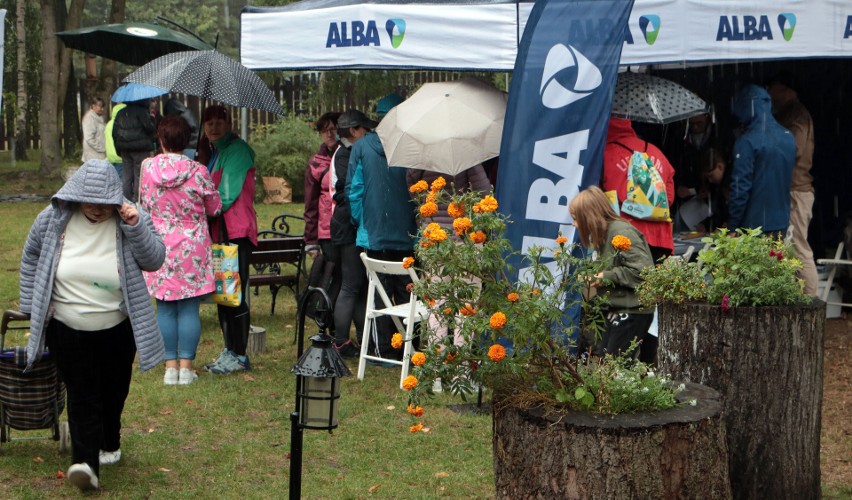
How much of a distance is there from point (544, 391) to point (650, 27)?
11.3 feet

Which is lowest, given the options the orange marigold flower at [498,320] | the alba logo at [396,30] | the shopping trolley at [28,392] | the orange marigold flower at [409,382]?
the shopping trolley at [28,392]

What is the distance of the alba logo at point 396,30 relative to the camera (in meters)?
7.11

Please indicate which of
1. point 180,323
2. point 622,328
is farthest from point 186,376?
point 622,328

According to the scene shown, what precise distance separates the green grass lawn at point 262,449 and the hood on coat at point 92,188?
1446 millimetres

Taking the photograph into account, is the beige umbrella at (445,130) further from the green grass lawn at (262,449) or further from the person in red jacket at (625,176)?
the green grass lawn at (262,449)

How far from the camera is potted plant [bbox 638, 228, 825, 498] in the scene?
14.7 feet

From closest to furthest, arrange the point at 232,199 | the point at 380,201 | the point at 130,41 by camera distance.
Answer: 1. the point at 232,199
2. the point at 380,201
3. the point at 130,41

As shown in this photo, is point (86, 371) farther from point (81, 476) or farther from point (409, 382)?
point (409, 382)

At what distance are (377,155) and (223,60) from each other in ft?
4.08

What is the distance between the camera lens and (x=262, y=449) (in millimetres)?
6031

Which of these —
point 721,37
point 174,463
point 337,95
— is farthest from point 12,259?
point 337,95

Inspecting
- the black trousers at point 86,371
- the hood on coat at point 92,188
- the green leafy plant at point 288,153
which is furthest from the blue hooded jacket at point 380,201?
the green leafy plant at point 288,153

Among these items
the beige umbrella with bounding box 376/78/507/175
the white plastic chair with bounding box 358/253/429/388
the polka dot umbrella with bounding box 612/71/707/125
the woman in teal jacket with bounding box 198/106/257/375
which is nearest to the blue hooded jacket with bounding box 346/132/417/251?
the white plastic chair with bounding box 358/253/429/388

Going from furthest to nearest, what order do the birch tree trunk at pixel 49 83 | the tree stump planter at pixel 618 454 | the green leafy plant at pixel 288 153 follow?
the birch tree trunk at pixel 49 83 < the green leafy plant at pixel 288 153 < the tree stump planter at pixel 618 454
